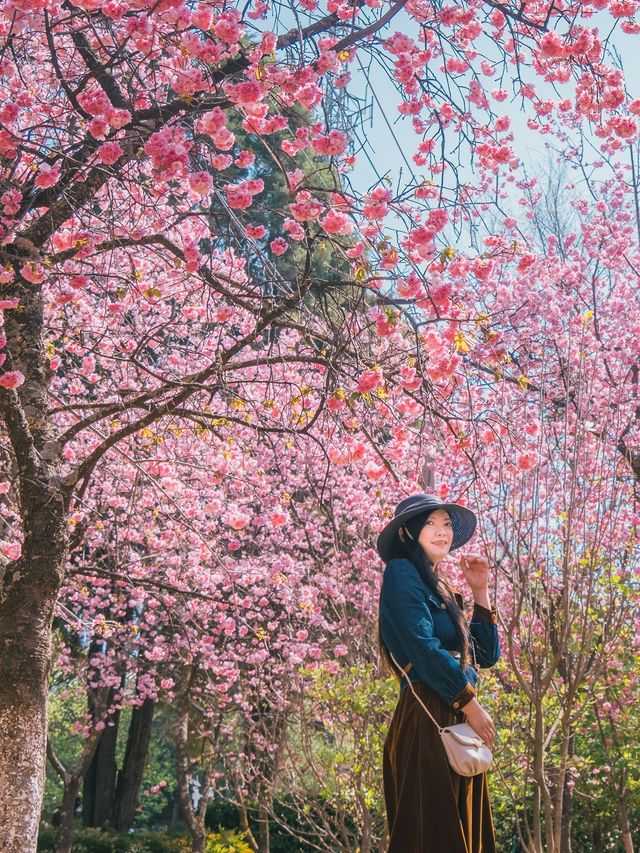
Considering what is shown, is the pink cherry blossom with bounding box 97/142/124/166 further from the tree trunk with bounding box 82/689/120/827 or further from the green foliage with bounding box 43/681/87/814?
the green foliage with bounding box 43/681/87/814

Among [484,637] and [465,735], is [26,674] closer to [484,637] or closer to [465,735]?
[484,637]

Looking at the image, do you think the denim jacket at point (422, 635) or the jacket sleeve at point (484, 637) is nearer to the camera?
the denim jacket at point (422, 635)

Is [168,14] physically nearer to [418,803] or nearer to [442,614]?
[442,614]

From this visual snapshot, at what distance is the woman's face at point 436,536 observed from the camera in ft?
10.4

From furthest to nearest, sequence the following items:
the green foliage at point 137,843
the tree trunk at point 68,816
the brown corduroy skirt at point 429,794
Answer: the green foliage at point 137,843 < the tree trunk at point 68,816 < the brown corduroy skirt at point 429,794

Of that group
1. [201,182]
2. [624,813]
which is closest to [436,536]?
[201,182]

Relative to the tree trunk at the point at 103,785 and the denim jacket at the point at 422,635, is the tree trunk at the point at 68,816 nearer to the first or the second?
the tree trunk at the point at 103,785

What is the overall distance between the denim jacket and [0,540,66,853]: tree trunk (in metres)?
1.94

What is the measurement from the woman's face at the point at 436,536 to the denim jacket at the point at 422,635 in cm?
15

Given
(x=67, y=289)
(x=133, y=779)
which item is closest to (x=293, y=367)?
(x=67, y=289)

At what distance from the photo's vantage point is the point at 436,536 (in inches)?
125

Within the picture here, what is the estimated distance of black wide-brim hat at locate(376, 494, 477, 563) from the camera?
3135 millimetres

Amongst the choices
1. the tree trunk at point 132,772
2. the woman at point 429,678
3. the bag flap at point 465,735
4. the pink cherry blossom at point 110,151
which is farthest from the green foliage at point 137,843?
the pink cherry blossom at point 110,151

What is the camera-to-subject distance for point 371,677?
20.4ft
